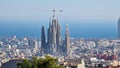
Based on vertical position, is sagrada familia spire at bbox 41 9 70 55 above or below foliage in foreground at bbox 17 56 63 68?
below

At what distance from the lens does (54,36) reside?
129 metres

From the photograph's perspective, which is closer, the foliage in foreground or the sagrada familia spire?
the foliage in foreground

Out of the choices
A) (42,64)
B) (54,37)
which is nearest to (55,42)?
(54,37)

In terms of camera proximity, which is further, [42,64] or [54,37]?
[54,37]

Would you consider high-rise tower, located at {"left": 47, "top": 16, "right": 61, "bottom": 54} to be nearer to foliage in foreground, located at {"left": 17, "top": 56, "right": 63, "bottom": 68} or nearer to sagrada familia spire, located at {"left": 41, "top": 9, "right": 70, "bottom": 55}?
sagrada familia spire, located at {"left": 41, "top": 9, "right": 70, "bottom": 55}

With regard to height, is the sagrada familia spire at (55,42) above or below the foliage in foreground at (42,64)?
below

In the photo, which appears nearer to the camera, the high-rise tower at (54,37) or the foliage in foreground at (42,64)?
the foliage in foreground at (42,64)

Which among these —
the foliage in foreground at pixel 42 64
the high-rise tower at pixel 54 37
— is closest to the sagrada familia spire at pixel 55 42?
the high-rise tower at pixel 54 37

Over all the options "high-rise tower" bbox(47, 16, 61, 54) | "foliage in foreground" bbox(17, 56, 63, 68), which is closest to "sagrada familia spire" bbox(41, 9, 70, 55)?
"high-rise tower" bbox(47, 16, 61, 54)

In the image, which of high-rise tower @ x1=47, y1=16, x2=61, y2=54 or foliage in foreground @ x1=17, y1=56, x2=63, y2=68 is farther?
high-rise tower @ x1=47, y1=16, x2=61, y2=54

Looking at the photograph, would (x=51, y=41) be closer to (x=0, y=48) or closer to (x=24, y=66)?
Result: (x=0, y=48)

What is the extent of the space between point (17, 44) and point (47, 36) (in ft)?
96.5

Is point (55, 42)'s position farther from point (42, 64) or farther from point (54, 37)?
point (42, 64)

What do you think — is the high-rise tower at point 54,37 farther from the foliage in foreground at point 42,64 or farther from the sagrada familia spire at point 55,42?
the foliage in foreground at point 42,64
